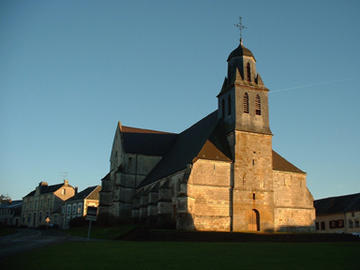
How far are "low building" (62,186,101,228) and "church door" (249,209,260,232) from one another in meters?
36.8

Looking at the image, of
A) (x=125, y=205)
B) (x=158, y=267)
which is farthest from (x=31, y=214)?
(x=158, y=267)

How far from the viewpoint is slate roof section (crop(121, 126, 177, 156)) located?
48.9m

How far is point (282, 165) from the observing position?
38.7 m

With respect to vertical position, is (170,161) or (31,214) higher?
(170,161)

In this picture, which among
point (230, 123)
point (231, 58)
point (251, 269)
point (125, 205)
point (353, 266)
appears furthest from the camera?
point (125, 205)

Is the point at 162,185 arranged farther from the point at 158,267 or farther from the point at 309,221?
the point at 158,267

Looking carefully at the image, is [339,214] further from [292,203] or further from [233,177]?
[233,177]

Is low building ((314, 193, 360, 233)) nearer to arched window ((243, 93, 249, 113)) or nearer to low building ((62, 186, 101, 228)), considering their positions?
arched window ((243, 93, 249, 113))

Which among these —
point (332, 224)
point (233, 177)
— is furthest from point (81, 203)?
point (332, 224)

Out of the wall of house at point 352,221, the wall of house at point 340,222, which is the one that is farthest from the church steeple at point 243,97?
the wall of house at point 340,222

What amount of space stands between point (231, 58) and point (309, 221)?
61.8 feet

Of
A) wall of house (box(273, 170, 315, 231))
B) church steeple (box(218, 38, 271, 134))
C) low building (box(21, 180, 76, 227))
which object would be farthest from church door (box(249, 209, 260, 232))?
low building (box(21, 180, 76, 227))

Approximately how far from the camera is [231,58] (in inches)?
1544

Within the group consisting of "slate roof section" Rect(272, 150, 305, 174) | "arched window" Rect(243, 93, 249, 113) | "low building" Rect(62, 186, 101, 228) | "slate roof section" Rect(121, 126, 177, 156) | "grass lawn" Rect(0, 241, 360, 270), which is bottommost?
"grass lawn" Rect(0, 241, 360, 270)
